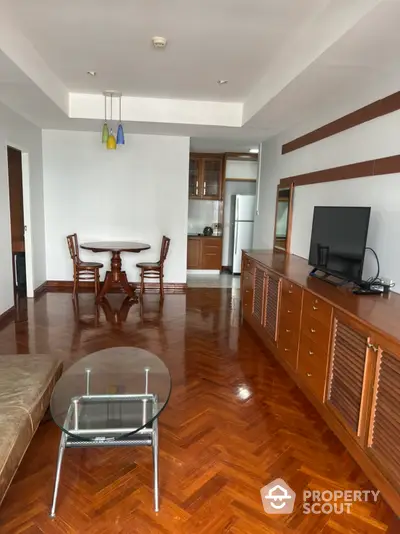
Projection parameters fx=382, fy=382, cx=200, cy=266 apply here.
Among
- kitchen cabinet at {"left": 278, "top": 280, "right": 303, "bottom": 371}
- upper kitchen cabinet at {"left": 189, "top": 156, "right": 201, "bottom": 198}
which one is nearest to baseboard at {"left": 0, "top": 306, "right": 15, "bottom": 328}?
kitchen cabinet at {"left": 278, "top": 280, "right": 303, "bottom": 371}

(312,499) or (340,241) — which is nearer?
(312,499)

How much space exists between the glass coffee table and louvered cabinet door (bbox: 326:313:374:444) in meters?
1.02

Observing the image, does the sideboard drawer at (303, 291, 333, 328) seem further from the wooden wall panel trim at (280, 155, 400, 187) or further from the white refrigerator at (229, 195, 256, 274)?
the white refrigerator at (229, 195, 256, 274)

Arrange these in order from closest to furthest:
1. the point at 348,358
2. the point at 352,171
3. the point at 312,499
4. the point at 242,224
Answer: the point at 312,499 < the point at 348,358 < the point at 352,171 < the point at 242,224

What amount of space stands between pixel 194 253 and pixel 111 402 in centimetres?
582

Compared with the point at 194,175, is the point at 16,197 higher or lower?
lower

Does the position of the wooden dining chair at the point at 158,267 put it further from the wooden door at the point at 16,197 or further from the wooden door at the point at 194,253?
the wooden door at the point at 194,253

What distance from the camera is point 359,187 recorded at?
323 centimetres

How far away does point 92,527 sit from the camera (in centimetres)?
167

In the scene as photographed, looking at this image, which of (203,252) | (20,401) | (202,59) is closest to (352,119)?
(202,59)

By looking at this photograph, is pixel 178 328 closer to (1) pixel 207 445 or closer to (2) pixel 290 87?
(1) pixel 207 445

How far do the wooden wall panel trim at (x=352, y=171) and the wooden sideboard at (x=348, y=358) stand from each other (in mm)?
933

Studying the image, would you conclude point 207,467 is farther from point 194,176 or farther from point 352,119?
point 194,176

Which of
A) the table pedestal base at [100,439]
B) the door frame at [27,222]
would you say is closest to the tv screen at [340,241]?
the table pedestal base at [100,439]
